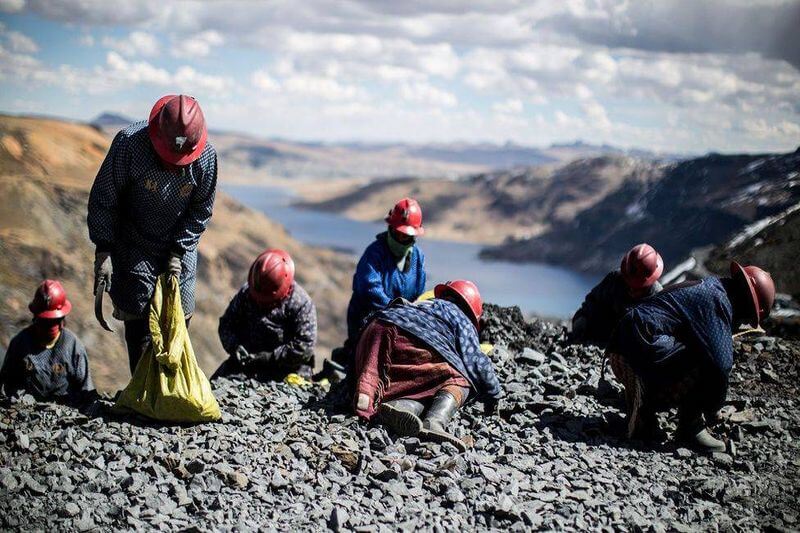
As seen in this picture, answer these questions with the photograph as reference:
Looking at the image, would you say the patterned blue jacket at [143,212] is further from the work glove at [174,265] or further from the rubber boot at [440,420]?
the rubber boot at [440,420]

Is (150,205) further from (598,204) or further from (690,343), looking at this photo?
(598,204)

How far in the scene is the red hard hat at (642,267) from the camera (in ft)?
23.2

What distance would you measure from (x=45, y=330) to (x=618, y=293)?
5618 millimetres

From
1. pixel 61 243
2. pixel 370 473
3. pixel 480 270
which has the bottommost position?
pixel 480 270

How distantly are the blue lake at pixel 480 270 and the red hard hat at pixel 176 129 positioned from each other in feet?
116

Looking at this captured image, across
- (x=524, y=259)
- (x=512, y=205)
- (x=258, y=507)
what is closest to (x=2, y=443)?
(x=258, y=507)

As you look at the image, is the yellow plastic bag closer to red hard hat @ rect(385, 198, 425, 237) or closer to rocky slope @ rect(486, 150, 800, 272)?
red hard hat @ rect(385, 198, 425, 237)

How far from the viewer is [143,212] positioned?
15.6ft

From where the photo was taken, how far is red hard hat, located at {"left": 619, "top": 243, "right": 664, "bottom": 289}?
7078 millimetres

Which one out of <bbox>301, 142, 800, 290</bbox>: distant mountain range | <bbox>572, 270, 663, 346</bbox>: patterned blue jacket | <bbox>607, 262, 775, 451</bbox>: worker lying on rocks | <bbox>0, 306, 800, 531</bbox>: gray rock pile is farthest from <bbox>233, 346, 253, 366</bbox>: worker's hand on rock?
<bbox>301, 142, 800, 290</bbox>: distant mountain range

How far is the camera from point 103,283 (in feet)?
15.3

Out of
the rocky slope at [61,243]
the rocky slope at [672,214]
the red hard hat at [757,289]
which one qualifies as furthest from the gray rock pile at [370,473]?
the rocky slope at [672,214]

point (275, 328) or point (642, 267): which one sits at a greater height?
point (642, 267)

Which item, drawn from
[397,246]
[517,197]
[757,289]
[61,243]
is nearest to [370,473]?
[397,246]
